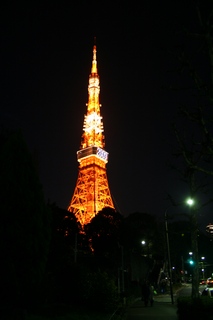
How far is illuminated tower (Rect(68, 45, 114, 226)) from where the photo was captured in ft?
213

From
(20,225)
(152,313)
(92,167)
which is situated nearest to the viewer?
(20,225)

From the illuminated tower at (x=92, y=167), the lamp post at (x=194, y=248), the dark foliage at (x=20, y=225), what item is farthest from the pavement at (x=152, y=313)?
the illuminated tower at (x=92, y=167)

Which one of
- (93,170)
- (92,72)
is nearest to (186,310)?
(93,170)

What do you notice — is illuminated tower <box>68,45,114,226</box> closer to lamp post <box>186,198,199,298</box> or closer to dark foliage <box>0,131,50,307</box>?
lamp post <box>186,198,199,298</box>

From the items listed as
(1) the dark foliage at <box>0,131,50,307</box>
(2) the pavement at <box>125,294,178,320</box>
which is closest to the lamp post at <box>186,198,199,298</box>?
(2) the pavement at <box>125,294,178,320</box>

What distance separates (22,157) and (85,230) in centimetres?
3641

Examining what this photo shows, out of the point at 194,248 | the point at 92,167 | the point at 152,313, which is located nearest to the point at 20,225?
the point at 194,248

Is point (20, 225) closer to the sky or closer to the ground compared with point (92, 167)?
closer to the ground

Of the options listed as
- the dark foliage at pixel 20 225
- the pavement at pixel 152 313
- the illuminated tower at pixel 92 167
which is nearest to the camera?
the dark foliage at pixel 20 225

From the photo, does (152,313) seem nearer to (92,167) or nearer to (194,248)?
(194,248)

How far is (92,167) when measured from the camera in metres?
71.7

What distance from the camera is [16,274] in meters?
9.17

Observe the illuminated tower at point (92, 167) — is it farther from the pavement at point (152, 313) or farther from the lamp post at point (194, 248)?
the lamp post at point (194, 248)

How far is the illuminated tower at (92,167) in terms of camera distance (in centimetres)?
6506
